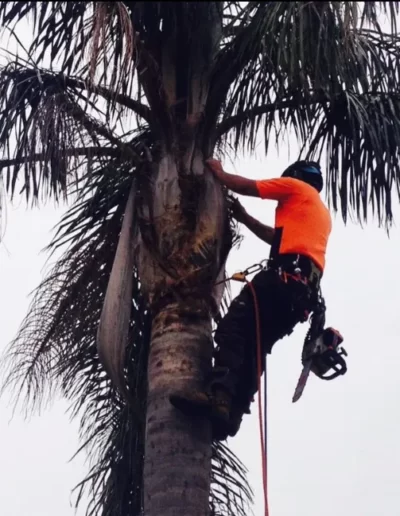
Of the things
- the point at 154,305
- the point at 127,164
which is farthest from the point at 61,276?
the point at 154,305

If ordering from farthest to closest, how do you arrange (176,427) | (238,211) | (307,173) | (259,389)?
(238,211) < (307,173) < (259,389) < (176,427)

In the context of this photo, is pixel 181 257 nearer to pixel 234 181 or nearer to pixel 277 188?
pixel 234 181

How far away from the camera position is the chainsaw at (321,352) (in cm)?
758

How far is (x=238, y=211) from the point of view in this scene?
26.7ft

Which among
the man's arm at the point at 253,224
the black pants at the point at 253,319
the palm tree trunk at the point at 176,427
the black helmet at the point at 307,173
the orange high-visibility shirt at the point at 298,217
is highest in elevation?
the black helmet at the point at 307,173

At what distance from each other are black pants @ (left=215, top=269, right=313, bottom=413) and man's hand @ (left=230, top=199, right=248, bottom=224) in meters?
0.76

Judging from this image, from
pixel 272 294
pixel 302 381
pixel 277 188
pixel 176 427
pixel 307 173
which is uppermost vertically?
pixel 307 173

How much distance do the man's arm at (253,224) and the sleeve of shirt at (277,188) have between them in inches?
17.7

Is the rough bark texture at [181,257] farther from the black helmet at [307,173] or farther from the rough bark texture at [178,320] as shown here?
the black helmet at [307,173]

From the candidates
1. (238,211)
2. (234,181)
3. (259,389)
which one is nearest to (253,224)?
(238,211)

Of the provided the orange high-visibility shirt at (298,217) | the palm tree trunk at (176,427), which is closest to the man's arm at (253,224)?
the orange high-visibility shirt at (298,217)

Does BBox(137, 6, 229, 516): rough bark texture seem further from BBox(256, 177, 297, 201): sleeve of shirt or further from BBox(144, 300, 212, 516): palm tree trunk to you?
BBox(256, 177, 297, 201): sleeve of shirt

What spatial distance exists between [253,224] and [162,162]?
1.01 m

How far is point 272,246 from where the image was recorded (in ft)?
25.4
